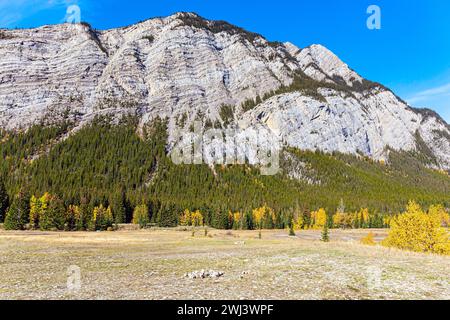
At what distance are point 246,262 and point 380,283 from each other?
41.4ft

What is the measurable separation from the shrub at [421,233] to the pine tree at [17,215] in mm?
93303

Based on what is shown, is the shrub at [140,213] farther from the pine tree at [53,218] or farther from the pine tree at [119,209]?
the pine tree at [53,218]

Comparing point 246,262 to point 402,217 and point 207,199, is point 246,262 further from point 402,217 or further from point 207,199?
A: point 207,199

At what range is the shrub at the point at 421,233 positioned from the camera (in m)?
43.4

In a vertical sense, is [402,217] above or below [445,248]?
above

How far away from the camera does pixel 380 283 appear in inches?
731

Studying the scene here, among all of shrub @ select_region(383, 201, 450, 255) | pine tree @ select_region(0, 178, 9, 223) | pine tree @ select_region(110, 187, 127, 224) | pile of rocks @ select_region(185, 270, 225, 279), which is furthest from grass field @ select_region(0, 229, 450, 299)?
pine tree @ select_region(110, 187, 127, 224)

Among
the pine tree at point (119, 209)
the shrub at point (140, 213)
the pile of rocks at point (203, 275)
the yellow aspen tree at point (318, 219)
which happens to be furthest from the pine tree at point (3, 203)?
the yellow aspen tree at point (318, 219)

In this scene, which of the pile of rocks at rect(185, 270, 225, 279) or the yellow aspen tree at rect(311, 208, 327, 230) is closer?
the pile of rocks at rect(185, 270, 225, 279)

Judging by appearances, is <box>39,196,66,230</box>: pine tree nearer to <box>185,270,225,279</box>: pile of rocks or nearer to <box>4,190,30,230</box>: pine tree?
<box>4,190,30,230</box>: pine tree

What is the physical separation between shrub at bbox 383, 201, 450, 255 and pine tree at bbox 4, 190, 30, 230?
3673 inches

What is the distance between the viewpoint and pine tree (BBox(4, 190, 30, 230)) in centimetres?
9262
